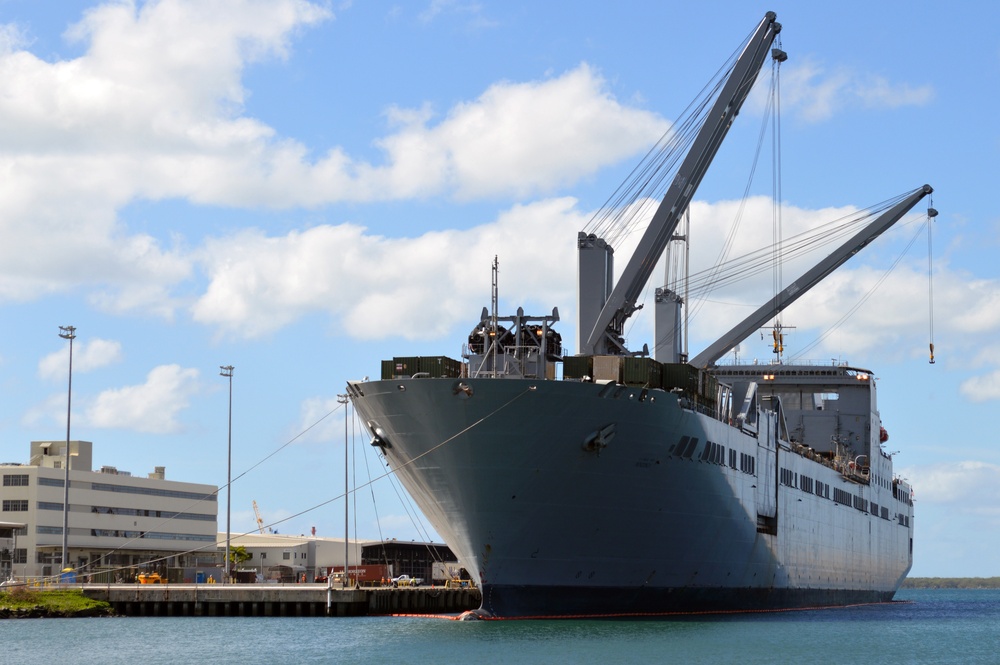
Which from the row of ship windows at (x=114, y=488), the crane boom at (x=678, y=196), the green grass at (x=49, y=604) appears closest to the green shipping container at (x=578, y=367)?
the crane boom at (x=678, y=196)

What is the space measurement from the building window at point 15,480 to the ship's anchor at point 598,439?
5117cm

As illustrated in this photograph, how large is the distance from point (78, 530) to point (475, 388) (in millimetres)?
50872

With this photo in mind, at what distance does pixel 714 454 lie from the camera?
153ft

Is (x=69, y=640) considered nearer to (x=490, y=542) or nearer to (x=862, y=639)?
(x=490, y=542)

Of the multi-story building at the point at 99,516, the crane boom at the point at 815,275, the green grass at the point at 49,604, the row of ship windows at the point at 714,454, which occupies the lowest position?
the green grass at the point at 49,604

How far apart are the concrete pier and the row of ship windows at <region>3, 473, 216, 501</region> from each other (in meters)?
23.8

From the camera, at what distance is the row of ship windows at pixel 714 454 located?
43812mm

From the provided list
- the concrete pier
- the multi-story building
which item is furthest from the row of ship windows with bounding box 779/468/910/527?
the multi-story building

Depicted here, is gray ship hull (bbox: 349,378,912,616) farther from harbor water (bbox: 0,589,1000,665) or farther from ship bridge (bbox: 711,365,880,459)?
ship bridge (bbox: 711,365,880,459)

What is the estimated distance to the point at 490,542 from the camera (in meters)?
41.6

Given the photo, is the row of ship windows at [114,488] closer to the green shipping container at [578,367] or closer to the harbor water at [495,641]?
the harbor water at [495,641]

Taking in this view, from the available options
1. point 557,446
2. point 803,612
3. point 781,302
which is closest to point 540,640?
point 557,446

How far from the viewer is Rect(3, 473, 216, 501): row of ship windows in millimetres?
80875

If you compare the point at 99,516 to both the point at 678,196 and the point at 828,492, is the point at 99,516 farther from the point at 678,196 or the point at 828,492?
the point at 678,196
